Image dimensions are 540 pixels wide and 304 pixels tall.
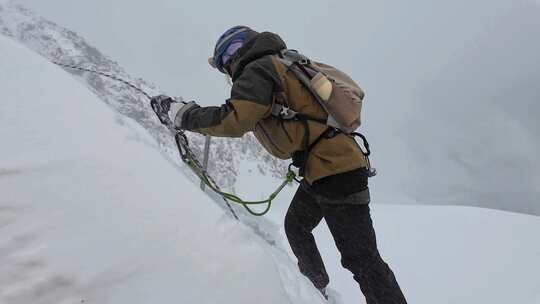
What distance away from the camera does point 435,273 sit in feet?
20.3

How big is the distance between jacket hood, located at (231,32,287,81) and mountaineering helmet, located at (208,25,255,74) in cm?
11

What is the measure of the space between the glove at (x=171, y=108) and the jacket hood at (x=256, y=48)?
0.41 m

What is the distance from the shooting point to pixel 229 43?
125 inches

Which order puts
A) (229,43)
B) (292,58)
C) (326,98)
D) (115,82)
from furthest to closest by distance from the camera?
(115,82), (229,43), (292,58), (326,98)

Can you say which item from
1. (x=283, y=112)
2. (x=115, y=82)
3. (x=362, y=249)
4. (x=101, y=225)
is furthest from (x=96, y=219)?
(x=115, y=82)

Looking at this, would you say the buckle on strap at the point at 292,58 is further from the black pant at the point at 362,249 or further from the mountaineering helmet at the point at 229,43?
the black pant at the point at 362,249

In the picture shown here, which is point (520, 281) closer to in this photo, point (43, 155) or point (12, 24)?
point (43, 155)

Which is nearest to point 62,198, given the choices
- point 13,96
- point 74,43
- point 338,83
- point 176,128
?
point 13,96

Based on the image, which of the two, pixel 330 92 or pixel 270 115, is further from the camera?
pixel 270 115

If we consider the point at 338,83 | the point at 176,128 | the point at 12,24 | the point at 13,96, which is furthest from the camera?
the point at 12,24

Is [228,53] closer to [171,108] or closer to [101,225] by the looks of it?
[171,108]

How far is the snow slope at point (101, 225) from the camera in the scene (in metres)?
1.45

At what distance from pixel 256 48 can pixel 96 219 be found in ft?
5.54

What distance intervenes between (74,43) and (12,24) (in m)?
16.2
